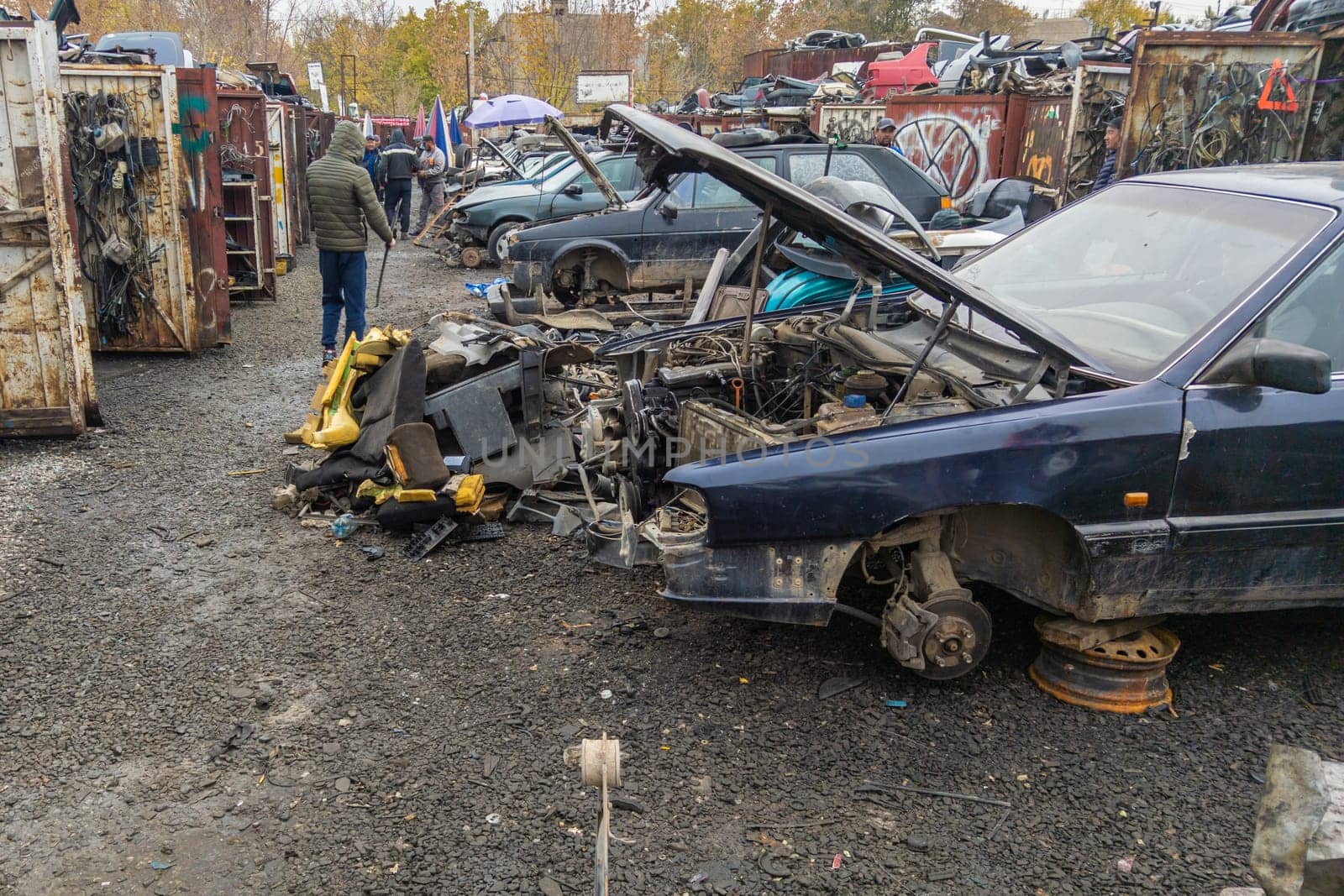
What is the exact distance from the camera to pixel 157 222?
7.96m

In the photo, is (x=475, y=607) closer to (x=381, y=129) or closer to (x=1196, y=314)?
(x=1196, y=314)

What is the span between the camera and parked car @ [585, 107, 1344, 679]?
9.90ft

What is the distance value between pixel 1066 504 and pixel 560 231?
25.8 feet

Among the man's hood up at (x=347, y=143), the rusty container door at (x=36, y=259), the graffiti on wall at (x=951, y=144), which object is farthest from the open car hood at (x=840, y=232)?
the graffiti on wall at (x=951, y=144)

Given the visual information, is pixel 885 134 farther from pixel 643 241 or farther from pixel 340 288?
pixel 340 288

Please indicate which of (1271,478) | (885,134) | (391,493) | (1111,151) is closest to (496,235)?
(885,134)

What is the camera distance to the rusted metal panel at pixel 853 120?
48.0ft

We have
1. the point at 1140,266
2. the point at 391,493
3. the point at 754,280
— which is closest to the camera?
the point at 1140,266

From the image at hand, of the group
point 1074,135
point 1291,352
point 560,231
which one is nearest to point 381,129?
point 560,231

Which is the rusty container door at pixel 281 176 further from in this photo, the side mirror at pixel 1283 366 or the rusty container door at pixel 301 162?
the side mirror at pixel 1283 366

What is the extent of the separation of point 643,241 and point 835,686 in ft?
23.8

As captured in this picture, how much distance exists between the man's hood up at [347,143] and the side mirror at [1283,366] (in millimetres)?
7004

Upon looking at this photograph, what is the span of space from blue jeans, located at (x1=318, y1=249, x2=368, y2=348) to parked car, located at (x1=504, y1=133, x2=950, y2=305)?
1.92 m

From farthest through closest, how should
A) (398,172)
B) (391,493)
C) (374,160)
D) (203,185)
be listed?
(374,160)
(398,172)
(203,185)
(391,493)
